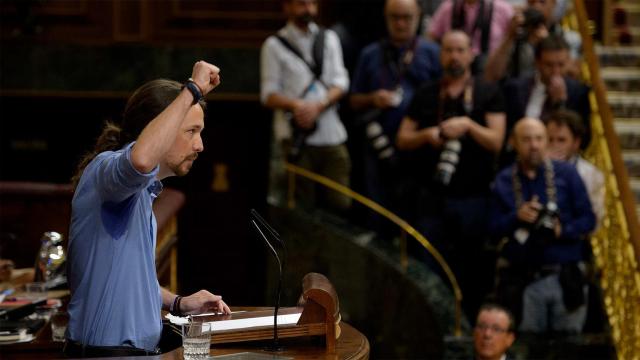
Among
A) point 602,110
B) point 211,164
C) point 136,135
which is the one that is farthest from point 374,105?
point 136,135

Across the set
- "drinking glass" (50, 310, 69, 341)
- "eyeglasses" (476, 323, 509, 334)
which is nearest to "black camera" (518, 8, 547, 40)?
"eyeglasses" (476, 323, 509, 334)

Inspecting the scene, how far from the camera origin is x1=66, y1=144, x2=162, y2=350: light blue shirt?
11.2ft

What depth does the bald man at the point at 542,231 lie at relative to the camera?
6.80 meters

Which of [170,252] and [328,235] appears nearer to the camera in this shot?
[170,252]

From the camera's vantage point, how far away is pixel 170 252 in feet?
21.9

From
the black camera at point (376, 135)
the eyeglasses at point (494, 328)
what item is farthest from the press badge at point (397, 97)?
the eyeglasses at point (494, 328)

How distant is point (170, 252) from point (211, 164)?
11.8 ft

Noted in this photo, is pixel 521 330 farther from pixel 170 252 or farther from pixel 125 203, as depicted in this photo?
pixel 125 203

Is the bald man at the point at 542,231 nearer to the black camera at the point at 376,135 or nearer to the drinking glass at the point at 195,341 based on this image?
the black camera at the point at 376,135

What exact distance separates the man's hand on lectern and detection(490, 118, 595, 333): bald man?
3.38m

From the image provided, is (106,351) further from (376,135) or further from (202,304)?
(376,135)

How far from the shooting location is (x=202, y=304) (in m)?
3.73

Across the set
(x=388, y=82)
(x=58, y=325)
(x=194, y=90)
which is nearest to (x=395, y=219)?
(x=388, y=82)

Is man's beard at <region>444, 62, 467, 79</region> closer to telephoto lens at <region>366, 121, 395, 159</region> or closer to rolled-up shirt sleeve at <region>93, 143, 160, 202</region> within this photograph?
telephoto lens at <region>366, 121, 395, 159</region>
